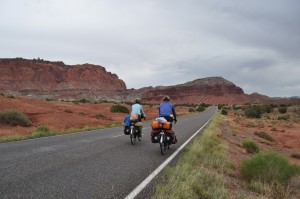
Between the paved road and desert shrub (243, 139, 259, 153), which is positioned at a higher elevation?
the paved road

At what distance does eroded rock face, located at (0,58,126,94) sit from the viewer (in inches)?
5758

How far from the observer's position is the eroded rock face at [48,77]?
480ft

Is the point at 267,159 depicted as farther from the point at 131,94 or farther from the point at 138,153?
the point at 131,94

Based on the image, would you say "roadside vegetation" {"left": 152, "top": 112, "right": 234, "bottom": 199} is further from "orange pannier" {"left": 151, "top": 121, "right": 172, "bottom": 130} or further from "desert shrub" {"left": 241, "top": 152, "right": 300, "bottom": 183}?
"orange pannier" {"left": 151, "top": 121, "right": 172, "bottom": 130}

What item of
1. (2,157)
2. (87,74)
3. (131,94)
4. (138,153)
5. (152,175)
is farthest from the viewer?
(131,94)

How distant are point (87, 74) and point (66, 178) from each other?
16085 cm

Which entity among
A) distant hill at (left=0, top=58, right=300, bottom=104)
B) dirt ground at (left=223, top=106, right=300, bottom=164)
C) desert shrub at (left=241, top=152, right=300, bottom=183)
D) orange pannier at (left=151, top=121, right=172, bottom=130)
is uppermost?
distant hill at (left=0, top=58, right=300, bottom=104)

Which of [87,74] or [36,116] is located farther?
[87,74]

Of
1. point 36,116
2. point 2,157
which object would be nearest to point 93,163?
point 2,157

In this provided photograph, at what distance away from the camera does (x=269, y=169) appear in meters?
9.98

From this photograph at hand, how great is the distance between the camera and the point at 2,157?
10266 mm

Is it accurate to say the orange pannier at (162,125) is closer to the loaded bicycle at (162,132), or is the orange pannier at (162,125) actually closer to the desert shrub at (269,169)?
the loaded bicycle at (162,132)

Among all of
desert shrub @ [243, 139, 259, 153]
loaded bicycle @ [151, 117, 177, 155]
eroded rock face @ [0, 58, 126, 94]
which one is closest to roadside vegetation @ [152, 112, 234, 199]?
loaded bicycle @ [151, 117, 177, 155]

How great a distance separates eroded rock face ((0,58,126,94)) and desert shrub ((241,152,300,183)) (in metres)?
141
